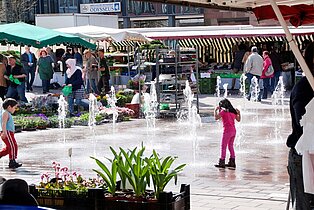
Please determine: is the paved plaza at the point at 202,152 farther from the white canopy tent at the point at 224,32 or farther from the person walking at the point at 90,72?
the white canopy tent at the point at 224,32

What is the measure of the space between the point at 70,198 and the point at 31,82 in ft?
83.2

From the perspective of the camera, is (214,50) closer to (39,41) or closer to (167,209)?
(39,41)

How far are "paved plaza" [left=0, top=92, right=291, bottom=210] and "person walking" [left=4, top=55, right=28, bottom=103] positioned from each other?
4.97 metres

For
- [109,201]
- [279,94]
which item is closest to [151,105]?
[279,94]

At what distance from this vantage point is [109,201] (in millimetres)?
7535

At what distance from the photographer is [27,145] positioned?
16750 mm

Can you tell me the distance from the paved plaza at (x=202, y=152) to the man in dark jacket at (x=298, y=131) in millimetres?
2213

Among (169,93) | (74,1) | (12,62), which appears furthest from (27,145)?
(74,1)

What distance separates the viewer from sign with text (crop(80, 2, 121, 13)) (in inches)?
2121

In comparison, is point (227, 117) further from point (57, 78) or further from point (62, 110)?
point (57, 78)

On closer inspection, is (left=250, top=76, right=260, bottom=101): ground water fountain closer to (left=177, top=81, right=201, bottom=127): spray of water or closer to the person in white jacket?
the person in white jacket

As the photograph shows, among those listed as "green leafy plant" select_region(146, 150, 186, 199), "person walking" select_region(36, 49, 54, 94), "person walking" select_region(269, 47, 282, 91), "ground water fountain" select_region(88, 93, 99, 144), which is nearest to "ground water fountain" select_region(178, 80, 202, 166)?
"ground water fountain" select_region(88, 93, 99, 144)

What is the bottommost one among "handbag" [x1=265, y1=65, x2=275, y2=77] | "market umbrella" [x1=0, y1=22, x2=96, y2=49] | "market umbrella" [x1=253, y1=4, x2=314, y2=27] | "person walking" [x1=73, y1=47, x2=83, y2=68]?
"handbag" [x1=265, y1=65, x2=275, y2=77]

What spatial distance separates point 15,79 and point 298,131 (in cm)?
1863
